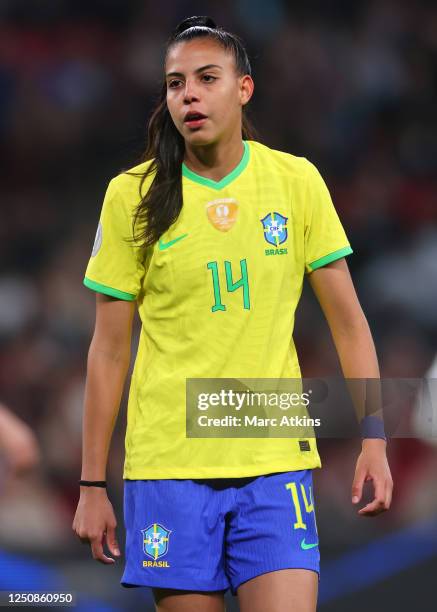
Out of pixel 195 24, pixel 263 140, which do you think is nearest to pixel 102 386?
pixel 195 24

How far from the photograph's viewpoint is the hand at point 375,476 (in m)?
2.97

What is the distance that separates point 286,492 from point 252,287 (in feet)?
1.78

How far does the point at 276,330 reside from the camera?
3.09 meters

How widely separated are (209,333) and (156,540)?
0.56 meters

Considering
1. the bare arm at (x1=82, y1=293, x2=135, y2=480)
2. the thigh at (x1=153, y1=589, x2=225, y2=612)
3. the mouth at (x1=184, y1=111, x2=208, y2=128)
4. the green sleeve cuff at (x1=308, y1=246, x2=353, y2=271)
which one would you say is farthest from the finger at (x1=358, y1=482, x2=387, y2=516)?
the mouth at (x1=184, y1=111, x2=208, y2=128)

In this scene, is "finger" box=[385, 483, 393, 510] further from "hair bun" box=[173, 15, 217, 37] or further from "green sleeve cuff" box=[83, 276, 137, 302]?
"hair bun" box=[173, 15, 217, 37]

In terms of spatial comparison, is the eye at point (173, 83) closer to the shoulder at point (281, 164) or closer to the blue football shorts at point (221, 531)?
the shoulder at point (281, 164)

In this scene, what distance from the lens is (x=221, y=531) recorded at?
119 inches

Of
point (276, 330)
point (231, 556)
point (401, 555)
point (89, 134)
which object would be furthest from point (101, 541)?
point (89, 134)

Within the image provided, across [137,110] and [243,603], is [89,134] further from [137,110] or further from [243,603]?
[243,603]

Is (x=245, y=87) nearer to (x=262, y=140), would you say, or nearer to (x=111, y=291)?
(x=111, y=291)

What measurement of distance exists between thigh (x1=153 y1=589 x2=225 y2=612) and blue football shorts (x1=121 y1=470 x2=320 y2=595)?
0.07 ft

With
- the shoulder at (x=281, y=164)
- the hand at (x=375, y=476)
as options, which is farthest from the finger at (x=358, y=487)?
the shoulder at (x=281, y=164)

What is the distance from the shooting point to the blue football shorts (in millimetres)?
2988
